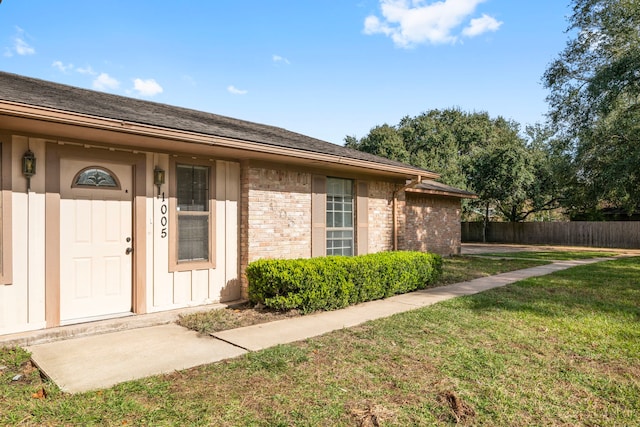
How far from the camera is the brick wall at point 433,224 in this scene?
535 inches

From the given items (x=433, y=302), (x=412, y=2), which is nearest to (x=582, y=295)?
(x=433, y=302)

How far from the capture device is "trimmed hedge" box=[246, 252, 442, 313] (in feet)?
19.9

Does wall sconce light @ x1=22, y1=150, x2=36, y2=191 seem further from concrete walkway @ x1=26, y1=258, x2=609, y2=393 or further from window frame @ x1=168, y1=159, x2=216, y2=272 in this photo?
concrete walkway @ x1=26, y1=258, x2=609, y2=393

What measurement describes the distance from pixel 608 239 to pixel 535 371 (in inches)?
983

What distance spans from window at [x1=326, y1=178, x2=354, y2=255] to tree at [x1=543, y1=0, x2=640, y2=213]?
10.1m

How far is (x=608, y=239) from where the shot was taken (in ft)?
77.4

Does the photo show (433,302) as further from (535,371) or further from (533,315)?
(535,371)

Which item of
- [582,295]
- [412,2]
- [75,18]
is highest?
[412,2]

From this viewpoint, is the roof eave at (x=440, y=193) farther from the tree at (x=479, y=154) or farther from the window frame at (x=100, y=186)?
the tree at (x=479, y=154)

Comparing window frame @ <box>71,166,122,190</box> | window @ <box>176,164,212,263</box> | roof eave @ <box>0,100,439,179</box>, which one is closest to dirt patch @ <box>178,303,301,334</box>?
window @ <box>176,164,212,263</box>

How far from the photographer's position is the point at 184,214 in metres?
6.27

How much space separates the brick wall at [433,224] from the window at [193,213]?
314 inches

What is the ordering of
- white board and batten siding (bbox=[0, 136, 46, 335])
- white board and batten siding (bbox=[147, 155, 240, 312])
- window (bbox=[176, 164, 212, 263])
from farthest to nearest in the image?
window (bbox=[176, 164, 212, 263]), white board and batten siding (bbox=[147, 155, 240, 312]), white board and batten siding (bbox=[0, 136, 46, 335])

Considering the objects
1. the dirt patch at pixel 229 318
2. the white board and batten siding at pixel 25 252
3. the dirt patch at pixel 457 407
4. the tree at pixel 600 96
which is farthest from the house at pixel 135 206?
the tree at pixel 600 96
